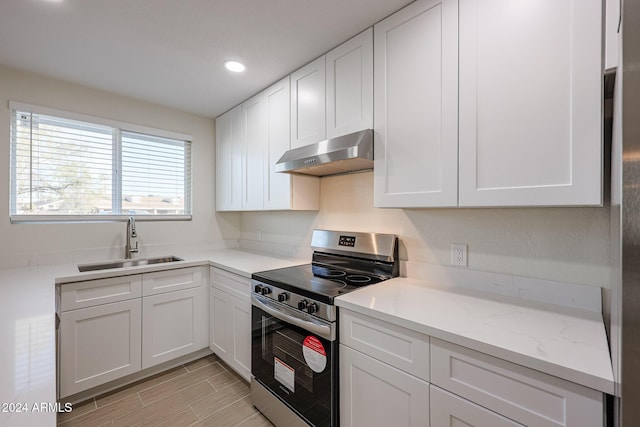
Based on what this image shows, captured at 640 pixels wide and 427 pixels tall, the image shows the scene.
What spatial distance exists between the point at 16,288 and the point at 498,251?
261 cm

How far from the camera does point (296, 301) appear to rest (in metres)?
1.53

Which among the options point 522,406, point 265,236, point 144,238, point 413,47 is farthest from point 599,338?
point 144,238

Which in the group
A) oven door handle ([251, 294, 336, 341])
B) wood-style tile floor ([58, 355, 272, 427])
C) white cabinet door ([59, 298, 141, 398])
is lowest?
wood-style tile floor ([58, 355, 272, 427])

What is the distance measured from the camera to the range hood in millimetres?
1547

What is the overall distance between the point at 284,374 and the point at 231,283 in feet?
2.71

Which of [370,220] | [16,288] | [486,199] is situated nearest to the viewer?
[486,199]

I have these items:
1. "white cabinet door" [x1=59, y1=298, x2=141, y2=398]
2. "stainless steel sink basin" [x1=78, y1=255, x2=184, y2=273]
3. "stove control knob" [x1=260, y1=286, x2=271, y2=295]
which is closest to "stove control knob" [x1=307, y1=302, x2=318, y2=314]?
"stove control knob" [x1=260, y1=286, x2=271, y2=295]

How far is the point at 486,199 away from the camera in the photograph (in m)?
1.18

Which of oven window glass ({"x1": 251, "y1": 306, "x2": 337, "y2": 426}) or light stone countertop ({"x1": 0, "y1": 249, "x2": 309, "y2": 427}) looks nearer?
light stone countertop ({"x1": 0, "y1": 249, "x2": 309, "y2": 427})

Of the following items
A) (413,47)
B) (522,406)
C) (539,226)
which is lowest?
(522,406)

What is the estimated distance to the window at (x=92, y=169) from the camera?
2.17 m

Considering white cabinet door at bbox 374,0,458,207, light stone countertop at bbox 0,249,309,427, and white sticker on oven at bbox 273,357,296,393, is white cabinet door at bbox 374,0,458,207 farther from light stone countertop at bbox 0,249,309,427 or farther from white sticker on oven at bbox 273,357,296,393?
light stone countertop at bbox 0,249,309,427

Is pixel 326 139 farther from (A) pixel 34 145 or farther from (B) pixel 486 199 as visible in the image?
(A) pixel 34 145

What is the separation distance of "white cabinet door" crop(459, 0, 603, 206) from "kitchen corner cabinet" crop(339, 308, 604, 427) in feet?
2.03
